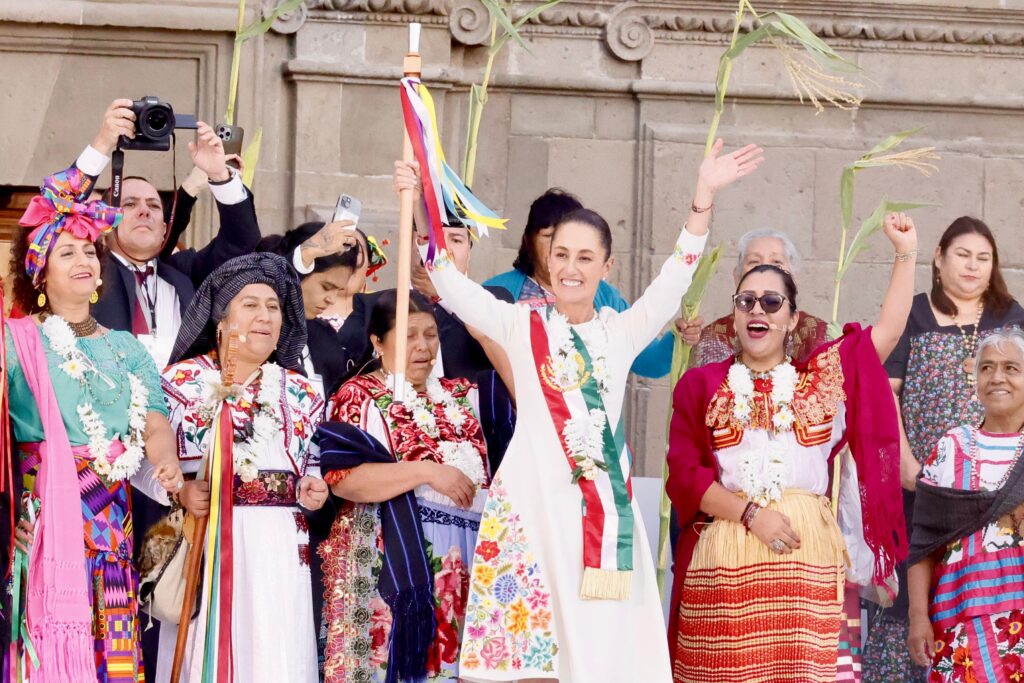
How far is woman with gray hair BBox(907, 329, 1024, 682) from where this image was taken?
234 inches

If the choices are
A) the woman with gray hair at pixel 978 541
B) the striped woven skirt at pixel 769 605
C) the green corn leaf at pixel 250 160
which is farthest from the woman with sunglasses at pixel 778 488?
the green corn leaf at pixel 250 160

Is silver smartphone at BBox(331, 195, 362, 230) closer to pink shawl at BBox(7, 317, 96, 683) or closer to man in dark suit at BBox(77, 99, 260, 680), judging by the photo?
man in dark suit at BBox(77, 99, 260, 680)

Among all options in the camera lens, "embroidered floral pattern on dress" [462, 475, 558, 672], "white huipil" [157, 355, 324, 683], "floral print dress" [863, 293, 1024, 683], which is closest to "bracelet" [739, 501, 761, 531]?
"embroidered floral pattern on dress" [462, 475, 558, 672]

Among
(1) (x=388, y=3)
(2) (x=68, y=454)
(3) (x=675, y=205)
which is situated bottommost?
(2) (x=68, y=454)

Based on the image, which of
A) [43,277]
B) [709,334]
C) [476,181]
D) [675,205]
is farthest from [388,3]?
[43,277]

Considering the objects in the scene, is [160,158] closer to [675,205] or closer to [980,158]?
[675,205]

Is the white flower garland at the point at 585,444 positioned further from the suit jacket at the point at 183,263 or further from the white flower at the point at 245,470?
the suit jacket at the point at 183,263

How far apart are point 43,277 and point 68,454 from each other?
1.82 feet

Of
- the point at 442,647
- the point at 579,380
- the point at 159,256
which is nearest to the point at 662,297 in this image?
the point at 579,380

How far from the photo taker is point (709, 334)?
6.71 m

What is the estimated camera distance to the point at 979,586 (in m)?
6.00

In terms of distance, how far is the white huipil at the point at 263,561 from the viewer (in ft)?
18.4

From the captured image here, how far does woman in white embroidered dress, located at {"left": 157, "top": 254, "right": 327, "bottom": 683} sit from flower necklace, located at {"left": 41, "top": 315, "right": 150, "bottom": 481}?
200 millimetres

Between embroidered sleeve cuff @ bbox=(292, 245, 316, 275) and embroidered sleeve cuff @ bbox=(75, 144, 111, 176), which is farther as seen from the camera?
embroidered sleeve cuff @ bbox=(292, 245, 316, 275)
